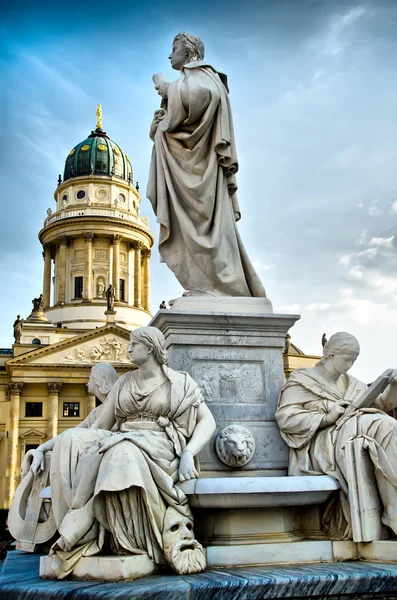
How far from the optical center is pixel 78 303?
63.8 metres

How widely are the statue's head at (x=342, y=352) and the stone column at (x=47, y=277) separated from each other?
63.0 metres

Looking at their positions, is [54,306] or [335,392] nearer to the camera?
[335,392]

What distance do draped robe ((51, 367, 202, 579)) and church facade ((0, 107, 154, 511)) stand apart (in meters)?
50.6

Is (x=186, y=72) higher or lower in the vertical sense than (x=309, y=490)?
higher

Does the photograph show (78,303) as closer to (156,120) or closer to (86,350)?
(86,350)

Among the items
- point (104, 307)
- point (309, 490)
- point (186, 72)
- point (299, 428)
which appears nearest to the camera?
point (309, 490)

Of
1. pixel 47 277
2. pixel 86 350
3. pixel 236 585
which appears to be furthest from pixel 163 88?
pixel 47 277

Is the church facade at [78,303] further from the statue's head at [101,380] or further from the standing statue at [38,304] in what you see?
the statue's head at [101,380]

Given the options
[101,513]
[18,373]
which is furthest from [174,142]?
[18,373]

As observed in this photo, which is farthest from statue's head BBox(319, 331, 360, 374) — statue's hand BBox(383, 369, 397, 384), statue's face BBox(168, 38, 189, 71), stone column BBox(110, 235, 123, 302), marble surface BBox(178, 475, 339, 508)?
stone column BBox(110, 235, 123, 302)

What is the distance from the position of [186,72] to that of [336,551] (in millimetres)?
3583

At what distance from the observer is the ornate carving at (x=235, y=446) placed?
4.41 m

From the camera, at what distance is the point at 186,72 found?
209 inches

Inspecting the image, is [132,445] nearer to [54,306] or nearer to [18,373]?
[18,373]
